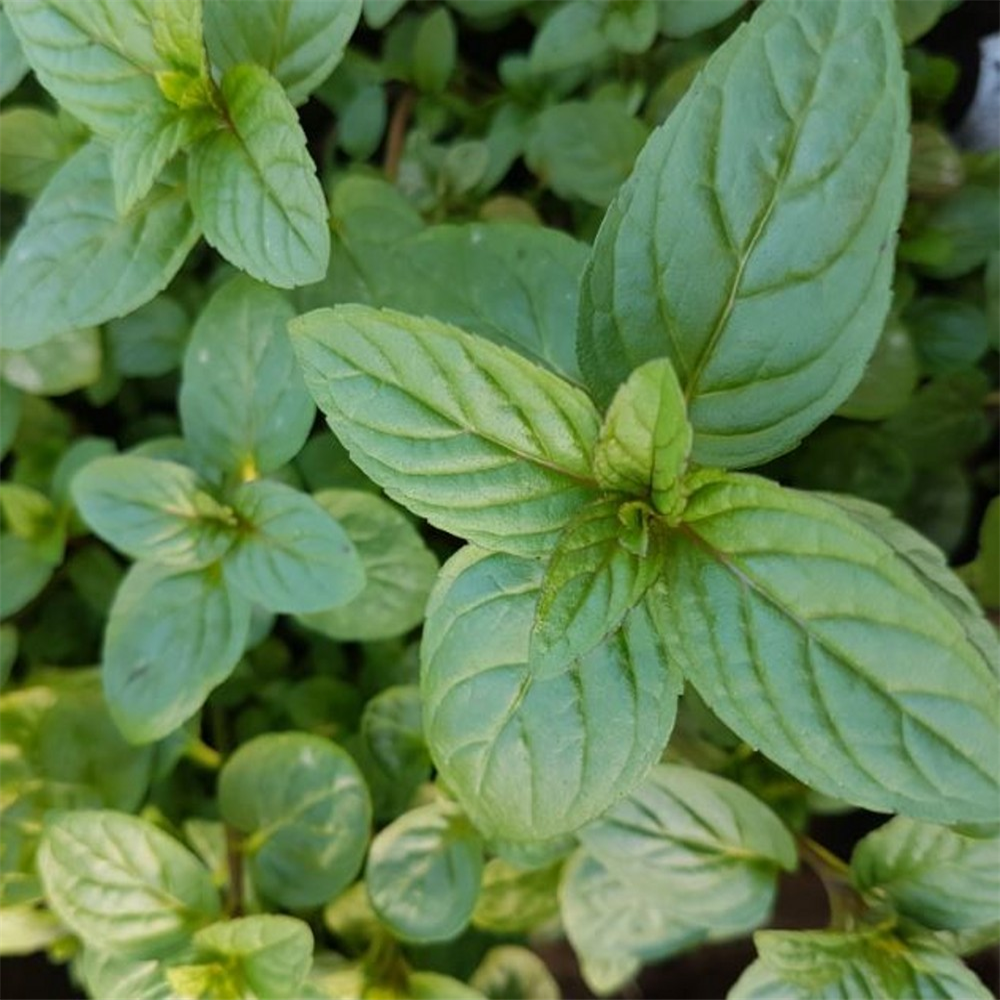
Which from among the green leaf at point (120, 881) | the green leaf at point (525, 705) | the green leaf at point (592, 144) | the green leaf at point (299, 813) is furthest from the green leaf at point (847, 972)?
the green leaf at point (592, 144)

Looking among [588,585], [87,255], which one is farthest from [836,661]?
[87,255]

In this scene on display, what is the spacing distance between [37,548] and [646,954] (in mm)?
650

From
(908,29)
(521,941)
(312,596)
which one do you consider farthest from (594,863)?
(908,29)

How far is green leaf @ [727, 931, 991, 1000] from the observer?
729mm

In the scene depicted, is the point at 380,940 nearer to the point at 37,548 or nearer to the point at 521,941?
the point at 521,941

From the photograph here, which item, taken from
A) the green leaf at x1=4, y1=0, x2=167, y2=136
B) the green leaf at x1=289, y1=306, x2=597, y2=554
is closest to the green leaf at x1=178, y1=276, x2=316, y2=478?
the green leaf at x1=4, y1=0, x2=167, y2=136

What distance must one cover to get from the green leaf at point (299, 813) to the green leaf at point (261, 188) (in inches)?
15.8

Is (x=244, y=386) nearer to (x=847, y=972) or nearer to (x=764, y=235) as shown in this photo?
(x=764, y=235)

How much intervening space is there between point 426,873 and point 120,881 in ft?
0.75

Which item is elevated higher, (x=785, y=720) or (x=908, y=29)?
(x=908, y=29)

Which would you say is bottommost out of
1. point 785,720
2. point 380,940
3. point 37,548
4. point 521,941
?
point 521,941

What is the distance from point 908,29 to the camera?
2.92 ft

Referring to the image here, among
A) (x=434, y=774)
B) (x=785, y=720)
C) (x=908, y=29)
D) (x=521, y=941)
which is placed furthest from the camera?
(x=521, y=941)

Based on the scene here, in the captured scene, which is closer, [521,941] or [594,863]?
[594,863]
